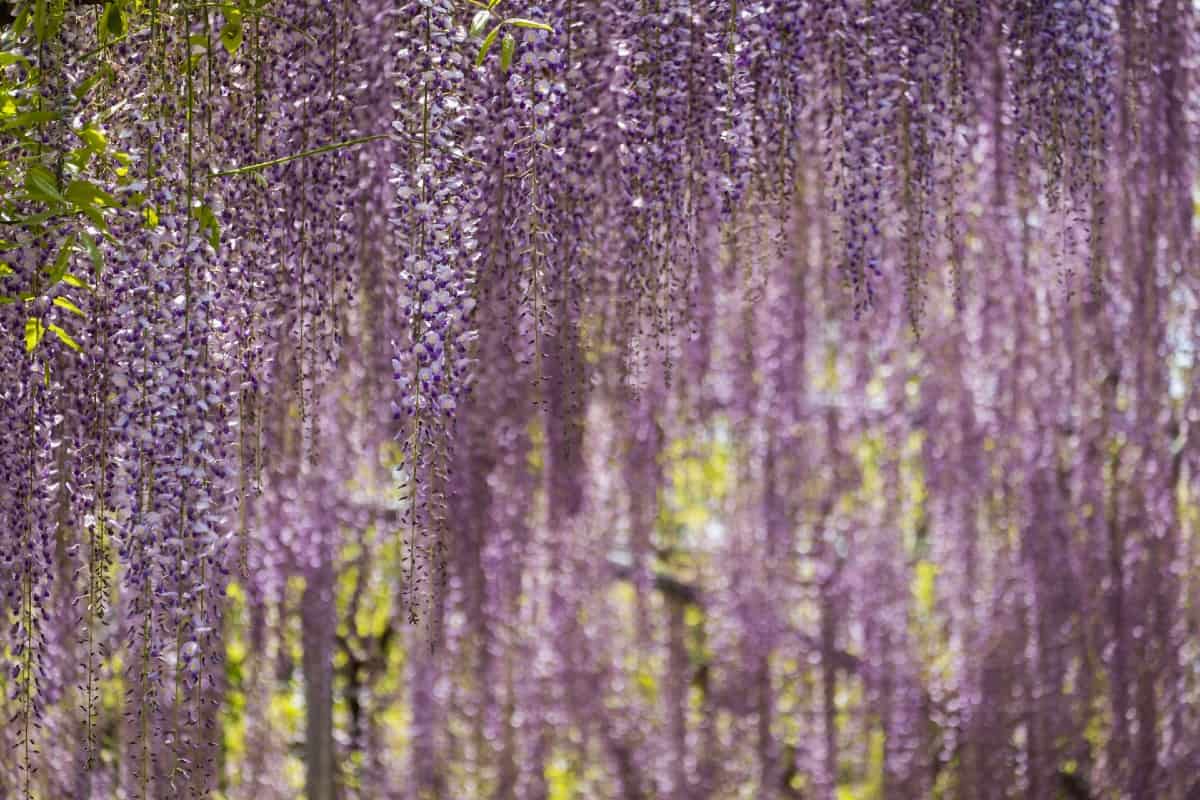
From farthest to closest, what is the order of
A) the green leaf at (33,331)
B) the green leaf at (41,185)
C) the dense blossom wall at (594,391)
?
1. the dense blossom wall at (594,391)
2. the green leaf at (33,331)
3. the green leaf at (41,185)

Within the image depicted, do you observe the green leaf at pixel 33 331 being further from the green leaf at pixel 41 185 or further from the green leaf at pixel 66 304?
the green leaf at pixel 41 185

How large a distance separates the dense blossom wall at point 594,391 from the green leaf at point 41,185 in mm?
29

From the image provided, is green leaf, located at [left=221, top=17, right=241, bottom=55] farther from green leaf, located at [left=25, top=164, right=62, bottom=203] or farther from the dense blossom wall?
green leaf, located at [left=25, top=164, right=62, bottom=203]

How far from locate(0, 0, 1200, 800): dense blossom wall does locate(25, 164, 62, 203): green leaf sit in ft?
0.10

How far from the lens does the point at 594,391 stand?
19.0 ft

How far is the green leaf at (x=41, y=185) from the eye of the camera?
2535 mm

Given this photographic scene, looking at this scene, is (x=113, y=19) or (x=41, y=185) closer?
(x=41, y=185)

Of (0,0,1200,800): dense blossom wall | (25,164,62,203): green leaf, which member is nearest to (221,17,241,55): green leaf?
(0,0,1200,800): dense blossom wall

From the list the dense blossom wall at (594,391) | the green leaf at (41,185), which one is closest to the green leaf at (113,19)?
the dense blossom wall at (594,391)

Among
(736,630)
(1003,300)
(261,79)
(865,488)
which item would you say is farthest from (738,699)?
(261,79)

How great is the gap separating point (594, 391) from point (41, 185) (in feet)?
11.0

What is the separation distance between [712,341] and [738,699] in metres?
1.45

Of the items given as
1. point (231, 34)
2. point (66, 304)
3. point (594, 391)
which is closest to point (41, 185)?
point (66, 304)

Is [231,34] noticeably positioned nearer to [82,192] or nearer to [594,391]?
[82,192]
